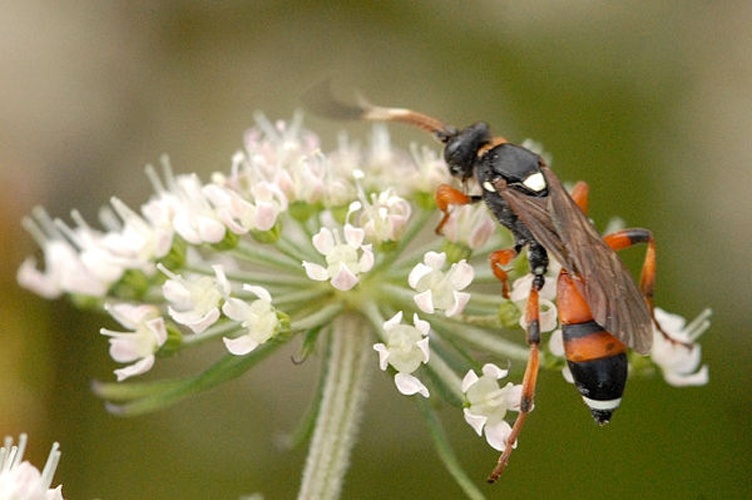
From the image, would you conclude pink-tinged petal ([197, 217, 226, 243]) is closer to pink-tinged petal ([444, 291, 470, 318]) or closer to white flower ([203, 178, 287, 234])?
white flower ([203, 178, 287, 234])

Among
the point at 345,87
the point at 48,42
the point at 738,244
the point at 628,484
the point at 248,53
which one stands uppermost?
the point at 48,42

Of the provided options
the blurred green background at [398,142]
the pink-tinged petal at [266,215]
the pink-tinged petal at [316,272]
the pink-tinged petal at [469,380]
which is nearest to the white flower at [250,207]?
the pink-tinged petal at [266,215]

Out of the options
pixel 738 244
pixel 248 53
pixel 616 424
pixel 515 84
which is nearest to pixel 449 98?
pixel 515 84

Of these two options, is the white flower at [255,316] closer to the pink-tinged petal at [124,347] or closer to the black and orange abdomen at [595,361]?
the pink-tinged petal at [124,347]

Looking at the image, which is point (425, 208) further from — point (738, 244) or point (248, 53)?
point (248, 53)

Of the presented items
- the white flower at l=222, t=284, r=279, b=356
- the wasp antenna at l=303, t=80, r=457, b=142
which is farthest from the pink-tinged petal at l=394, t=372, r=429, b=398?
the wasp antenna at l=303, t=80, r=457, b=142

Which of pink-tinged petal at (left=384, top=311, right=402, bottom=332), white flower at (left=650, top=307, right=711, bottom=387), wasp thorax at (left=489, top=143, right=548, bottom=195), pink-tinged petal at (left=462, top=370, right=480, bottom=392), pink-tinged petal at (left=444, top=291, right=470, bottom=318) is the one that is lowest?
white flower at (left=650, top=307, right=711, bottom=387)
